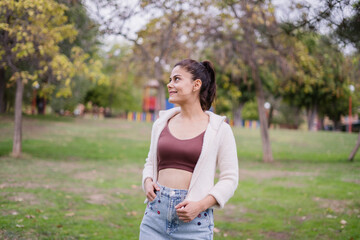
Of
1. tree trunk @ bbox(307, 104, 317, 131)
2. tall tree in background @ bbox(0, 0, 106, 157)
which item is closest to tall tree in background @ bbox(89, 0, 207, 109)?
tall tree in background @ bbox(0, 0, 106, 157)

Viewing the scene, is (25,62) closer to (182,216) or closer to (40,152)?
(40,152)

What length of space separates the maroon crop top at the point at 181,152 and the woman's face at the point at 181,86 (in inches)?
11.5

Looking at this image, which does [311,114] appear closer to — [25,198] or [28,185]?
[28,185]

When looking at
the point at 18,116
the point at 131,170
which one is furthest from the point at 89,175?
the point at 18,116

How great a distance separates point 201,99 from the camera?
3000 millimetres

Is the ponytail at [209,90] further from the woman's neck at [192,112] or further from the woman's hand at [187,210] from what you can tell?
the woman's hand at [187,210]

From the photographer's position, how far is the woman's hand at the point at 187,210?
256 centimetres

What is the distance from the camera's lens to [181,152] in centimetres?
273

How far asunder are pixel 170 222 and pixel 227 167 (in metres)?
0.53

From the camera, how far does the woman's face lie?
9.45 feet

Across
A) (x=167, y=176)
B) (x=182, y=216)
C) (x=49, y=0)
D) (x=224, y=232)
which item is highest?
(x=49, y=0)

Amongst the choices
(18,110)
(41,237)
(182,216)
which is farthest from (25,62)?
(182,216)

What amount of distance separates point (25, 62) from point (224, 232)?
7823 millimetres

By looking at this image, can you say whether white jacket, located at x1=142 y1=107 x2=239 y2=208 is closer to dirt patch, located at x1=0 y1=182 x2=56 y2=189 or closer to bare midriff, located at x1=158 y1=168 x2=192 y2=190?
bare midriff, located at x1=158 y1=168 x2=192 y2=190
